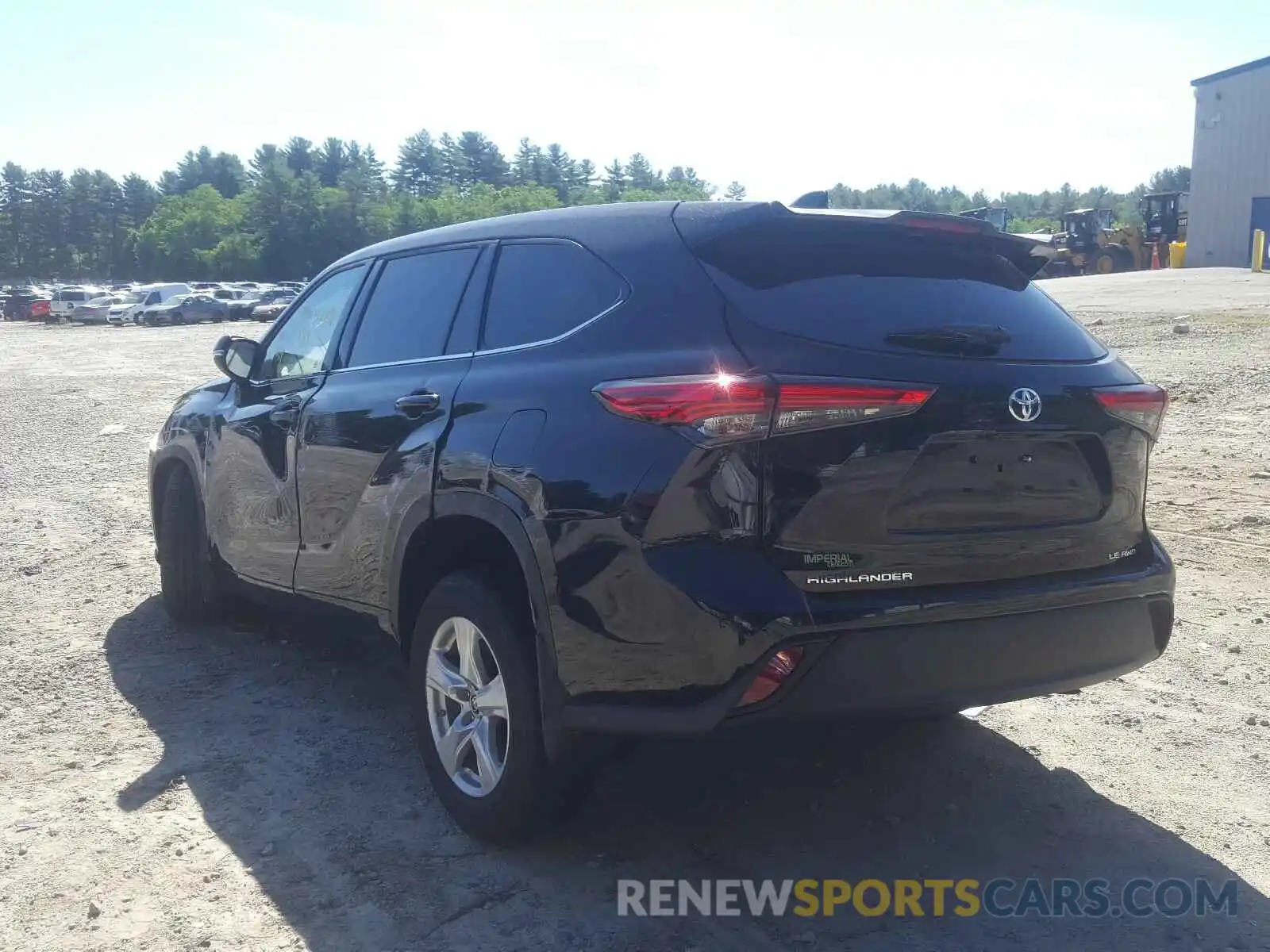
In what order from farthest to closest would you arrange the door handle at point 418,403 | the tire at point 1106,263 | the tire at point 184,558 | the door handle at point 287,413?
the tire at point 1106,263 < the tire at point 184,558 < the door handle at point 287,413 < the door handle at point 418,403

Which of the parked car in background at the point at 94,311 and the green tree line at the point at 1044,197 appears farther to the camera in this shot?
the green tree line at the point at 1044,197

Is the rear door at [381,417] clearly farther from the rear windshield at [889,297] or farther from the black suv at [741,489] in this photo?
the rear windshield at [889,297]

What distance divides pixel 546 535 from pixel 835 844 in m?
1.30

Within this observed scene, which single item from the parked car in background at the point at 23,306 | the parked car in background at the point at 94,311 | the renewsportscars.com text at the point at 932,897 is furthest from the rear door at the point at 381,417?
the parked car in background at the point at 23,306

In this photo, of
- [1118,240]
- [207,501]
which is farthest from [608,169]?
[207,501]

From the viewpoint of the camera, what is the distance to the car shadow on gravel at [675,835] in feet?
10.3

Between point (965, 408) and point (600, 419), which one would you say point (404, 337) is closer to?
point (600, 419)

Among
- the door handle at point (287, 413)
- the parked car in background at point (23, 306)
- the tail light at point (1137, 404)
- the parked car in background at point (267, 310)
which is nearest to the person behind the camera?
the tail light at point (1137, 404)

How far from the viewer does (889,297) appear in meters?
3.32

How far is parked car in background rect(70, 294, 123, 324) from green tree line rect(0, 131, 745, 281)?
5124cm

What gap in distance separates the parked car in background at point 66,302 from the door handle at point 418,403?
59.7m

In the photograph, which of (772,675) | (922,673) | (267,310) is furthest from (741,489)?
(267,310)

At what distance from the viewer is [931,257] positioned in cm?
353

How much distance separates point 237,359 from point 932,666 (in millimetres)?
3615
